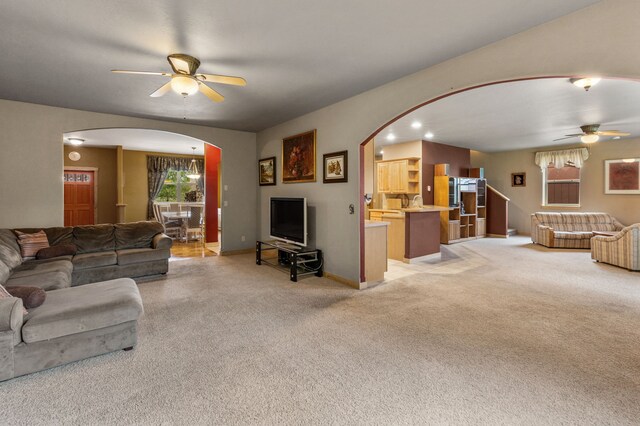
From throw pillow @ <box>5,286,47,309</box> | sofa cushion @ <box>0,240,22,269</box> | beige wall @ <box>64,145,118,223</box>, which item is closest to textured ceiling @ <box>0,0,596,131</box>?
sofa cushion @ <box>0,240,22,269</box>

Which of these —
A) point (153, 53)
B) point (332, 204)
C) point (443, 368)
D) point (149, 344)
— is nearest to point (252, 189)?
point (332, 204)

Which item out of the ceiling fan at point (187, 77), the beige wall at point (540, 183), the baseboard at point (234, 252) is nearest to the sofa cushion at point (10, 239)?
the ceiling fan at point (187, 77)

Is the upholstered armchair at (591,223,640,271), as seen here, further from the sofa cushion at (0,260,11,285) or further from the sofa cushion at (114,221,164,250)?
the sofa cushion at (0,260,11,285)

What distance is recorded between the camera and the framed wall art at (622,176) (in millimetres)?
7730

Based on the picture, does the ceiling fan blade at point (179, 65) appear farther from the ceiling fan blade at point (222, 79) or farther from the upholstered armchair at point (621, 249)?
the upholstered armchair at point (621, 249)

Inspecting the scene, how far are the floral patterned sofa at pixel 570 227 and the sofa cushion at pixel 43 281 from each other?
9450mm

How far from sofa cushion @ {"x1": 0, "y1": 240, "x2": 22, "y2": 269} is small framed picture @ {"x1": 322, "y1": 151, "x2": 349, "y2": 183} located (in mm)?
4047

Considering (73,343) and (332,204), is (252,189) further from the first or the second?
(73,343)

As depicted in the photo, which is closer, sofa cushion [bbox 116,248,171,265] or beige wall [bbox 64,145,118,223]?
sofa cushion [bbox 116,248,171,265]

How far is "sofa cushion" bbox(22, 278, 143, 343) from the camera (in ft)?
7.16

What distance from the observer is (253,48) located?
298 centimetres

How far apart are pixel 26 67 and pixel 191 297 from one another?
10.5 ft

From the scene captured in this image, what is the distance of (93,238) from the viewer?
473 centimetres

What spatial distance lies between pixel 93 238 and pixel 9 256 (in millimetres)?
1149
